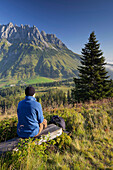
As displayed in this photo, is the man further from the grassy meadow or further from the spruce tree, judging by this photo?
the spruce tree

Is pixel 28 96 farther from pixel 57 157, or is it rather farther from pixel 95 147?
pixel 95 147

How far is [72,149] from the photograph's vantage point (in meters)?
3.30

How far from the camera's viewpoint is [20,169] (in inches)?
86.0

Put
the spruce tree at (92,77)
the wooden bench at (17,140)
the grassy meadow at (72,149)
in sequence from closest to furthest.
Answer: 1. the grassy meadow at (72,149)
2. the wooden bench at (17,140)
3. the spruce tree at (92,77)

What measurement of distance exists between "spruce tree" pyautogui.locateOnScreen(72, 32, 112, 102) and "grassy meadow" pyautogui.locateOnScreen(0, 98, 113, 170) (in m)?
12.7

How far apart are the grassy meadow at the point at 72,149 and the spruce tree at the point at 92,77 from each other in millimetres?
12686

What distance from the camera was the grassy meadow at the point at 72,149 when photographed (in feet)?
7.89

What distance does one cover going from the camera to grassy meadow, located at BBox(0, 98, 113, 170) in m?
2.41

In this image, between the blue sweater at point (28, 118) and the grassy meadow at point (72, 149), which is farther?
the blue sweater at point (28, 118)

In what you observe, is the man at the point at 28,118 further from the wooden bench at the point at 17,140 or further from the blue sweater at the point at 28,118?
the wooden bench at the point at 17,140

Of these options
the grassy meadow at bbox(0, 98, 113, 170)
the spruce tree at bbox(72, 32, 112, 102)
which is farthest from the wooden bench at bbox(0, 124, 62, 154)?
the spruce tree at bbox(72, 32, 112, 102)

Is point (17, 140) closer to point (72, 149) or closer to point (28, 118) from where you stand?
point (28, 118)

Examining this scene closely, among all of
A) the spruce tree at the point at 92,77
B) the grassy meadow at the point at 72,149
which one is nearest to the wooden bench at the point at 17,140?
the grassy meadow at the point at 72,149

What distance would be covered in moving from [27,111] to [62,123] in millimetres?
1965
